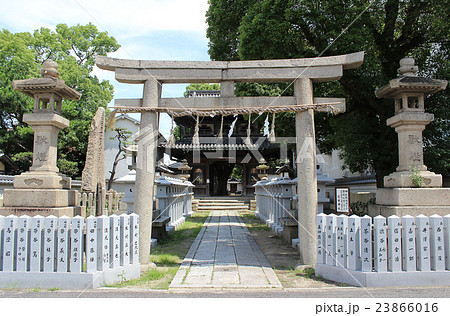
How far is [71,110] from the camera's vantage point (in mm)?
22750

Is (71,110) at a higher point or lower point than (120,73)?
higher

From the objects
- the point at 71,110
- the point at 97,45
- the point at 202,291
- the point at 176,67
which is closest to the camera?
the point at 202,291

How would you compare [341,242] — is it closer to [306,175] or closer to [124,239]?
[306,175]

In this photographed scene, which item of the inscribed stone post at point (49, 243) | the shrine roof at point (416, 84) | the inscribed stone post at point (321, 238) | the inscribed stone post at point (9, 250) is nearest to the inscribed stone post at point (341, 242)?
the inscribed stone post at point (321, 238)

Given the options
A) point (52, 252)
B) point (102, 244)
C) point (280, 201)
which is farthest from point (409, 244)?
point (280, 201)

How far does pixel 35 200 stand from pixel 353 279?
5703mm

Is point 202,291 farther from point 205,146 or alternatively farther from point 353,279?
point 205,146

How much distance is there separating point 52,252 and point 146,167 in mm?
2305

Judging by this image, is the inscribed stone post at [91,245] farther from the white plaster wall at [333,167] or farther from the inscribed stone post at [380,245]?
the white plaster wall at [333,167]

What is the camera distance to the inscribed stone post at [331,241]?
5.41 metres

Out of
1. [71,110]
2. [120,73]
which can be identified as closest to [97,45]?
[71,110]

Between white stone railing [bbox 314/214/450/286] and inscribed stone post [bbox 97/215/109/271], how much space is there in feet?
12.9

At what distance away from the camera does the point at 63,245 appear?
4992mm
